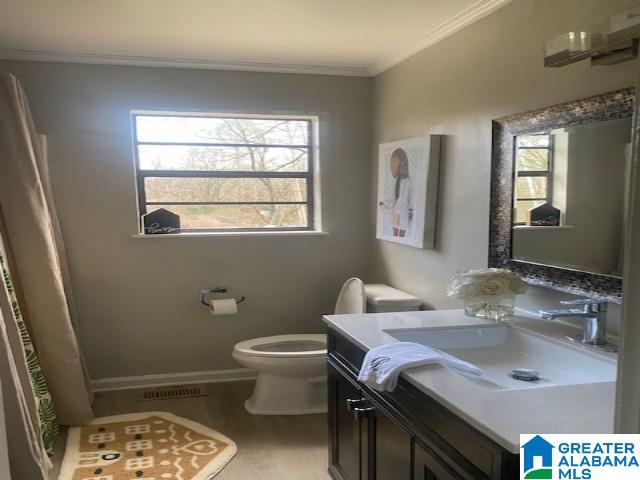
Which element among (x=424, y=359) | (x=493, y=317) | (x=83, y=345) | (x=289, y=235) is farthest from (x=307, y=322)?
(x=424, y=359)

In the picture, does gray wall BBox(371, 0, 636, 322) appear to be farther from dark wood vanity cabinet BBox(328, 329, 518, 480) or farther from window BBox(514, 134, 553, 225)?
dark wood vanity cabinet BBox(328, 329, 518, 480)

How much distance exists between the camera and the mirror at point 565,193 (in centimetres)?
178

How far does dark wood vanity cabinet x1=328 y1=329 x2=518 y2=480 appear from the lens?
125cm

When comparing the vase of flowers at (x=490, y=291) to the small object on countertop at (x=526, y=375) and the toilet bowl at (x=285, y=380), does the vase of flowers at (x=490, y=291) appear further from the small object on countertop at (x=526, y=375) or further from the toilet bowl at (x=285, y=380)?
the toilet bowl at (x=285, y=380)

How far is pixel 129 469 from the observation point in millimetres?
2592

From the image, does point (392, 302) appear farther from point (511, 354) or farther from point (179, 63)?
point (179, 63)

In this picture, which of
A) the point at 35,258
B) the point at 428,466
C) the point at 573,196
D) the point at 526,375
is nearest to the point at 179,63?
the point at 35,258

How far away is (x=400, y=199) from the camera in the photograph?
330 centimetres

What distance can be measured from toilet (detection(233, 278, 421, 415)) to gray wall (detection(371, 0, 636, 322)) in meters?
0.23

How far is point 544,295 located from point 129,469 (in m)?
2.04

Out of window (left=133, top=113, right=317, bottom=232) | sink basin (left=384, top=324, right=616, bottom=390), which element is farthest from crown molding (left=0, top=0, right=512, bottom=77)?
sink basin (left=384, top=324, right=616, bottom=390)

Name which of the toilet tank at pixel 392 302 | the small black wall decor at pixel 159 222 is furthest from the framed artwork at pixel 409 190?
the small black wall decor at pixel 159 222

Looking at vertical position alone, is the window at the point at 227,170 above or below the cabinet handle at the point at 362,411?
above

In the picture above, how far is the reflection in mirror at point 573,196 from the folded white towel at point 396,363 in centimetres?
64
